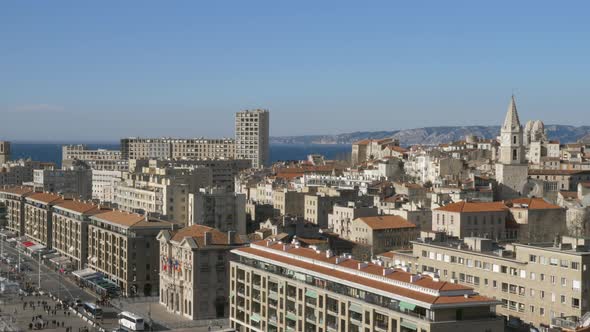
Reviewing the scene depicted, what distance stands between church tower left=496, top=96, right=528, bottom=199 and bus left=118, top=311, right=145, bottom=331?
7352cm

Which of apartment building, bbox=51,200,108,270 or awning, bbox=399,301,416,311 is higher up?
awning, bbox=399,301,416,311

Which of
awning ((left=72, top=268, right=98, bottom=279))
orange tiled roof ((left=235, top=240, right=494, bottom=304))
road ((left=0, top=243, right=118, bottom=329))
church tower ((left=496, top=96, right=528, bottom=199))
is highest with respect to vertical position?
church tower ((left=496, top=96, right=528, bottom=199))

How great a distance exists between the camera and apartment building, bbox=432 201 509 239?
355 feet

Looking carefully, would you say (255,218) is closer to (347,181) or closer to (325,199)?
(325,199)

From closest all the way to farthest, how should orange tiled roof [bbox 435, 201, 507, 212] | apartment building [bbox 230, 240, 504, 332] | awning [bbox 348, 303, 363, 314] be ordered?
apartment building [bbox 230, 240, 504, 332]
awning [bbox 348, 303, 363, 314]
orange tiled roof [bbox 435, 201, 507, 212]

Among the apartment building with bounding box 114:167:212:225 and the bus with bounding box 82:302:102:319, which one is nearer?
the bus with bounding box 82:302:102:319

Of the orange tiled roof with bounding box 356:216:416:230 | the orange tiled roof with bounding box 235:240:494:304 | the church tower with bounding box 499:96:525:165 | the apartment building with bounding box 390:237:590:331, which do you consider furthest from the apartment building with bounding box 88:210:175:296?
the church tower with bounding box 499:96:525:165

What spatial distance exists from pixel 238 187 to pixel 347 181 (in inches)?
828

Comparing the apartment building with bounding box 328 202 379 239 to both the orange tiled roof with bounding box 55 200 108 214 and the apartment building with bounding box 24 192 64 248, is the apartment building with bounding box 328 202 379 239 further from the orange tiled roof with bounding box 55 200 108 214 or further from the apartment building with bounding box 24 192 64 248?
the apartment building with bounding box 24 192 64 248

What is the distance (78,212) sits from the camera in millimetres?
116250

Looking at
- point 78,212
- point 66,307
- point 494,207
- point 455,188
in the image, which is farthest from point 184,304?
point 455,188

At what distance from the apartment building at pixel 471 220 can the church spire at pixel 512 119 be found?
95.2 feet

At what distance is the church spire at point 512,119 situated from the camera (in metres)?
139

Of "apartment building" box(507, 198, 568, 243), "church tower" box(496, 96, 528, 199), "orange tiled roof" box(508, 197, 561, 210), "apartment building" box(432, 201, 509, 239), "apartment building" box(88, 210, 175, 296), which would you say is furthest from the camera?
"church tower" box(496, 96, 528, 199)
